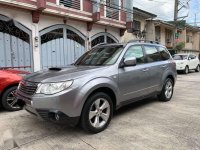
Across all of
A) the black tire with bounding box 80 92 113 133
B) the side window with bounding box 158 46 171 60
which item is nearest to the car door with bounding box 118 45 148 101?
Answer: the black tire with bounding box 80 92 113 133

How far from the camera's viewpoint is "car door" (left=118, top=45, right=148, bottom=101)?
15.4ft

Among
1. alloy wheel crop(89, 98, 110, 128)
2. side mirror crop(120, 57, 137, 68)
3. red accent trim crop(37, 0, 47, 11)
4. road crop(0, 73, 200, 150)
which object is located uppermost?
red accent trim crop(37, 0, 47, 11)

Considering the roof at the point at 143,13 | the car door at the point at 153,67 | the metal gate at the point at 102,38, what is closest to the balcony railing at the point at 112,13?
the metal gate at the point at 102,38

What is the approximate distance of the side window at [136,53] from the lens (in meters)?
5.02

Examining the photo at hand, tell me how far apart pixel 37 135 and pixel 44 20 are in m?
8.02

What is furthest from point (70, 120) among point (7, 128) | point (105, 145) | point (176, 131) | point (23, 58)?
point (23, 58)

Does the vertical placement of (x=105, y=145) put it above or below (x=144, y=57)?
below

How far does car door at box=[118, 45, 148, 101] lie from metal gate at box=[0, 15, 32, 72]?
5.85 metres

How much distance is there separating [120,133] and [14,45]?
24.9ft

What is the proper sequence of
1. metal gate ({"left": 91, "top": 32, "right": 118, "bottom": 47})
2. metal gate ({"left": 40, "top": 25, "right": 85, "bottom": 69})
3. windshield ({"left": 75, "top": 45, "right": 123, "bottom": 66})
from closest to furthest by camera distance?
windshield ({"left": 75, "top": 45, "right": 123, "bottom": 66}) → metal gate ({"left": 40, "top": 25, "right": 85, "bottom": 69}) → metal gate ({"left": 91, "top": 32, "right": 118, "bottom": 47})

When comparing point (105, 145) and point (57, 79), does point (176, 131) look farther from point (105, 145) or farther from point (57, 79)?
point (57, 79)

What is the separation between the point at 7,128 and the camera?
4535mm

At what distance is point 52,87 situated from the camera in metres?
3.69

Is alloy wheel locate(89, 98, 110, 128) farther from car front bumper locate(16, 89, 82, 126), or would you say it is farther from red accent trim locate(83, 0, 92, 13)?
red accent trim locate(83, 0, 92, 13)
